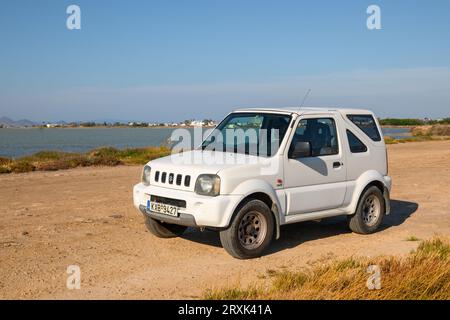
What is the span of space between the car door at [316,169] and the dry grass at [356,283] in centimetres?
147

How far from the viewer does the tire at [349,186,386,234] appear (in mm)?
8836

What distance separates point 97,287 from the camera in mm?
6012

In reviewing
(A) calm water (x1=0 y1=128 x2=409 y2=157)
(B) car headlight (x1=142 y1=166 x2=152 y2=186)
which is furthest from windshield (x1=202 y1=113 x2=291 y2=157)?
(A) calm water (x1=0 y1=128 x2=409 y2=157)

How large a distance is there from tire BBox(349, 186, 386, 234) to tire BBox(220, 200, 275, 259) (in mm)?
2010

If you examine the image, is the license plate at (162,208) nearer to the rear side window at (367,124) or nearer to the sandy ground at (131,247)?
the sandy ground at (131,247)

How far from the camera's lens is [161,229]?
839cm

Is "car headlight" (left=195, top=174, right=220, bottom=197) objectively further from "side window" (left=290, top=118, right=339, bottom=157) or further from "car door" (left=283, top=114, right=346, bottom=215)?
"side window" (left=290, top=118, right=339, bottom=157)

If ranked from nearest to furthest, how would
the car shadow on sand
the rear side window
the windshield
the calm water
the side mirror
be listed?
the side mirror, the windshield, the car shadow on sand, the rear side window, the calm water

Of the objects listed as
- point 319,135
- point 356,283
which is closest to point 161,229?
point 319,135

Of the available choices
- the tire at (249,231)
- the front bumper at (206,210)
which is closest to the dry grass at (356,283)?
the tire at (249,231)

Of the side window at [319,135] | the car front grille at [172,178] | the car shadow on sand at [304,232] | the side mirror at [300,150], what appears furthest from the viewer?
the car shadow on sand at [304,232]

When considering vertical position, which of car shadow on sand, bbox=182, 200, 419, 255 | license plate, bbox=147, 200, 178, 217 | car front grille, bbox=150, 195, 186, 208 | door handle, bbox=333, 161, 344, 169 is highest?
door handle, bbox=333, 161, 344, 169

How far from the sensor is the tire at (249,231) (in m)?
7.05

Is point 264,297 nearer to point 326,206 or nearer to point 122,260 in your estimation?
point 122,260
